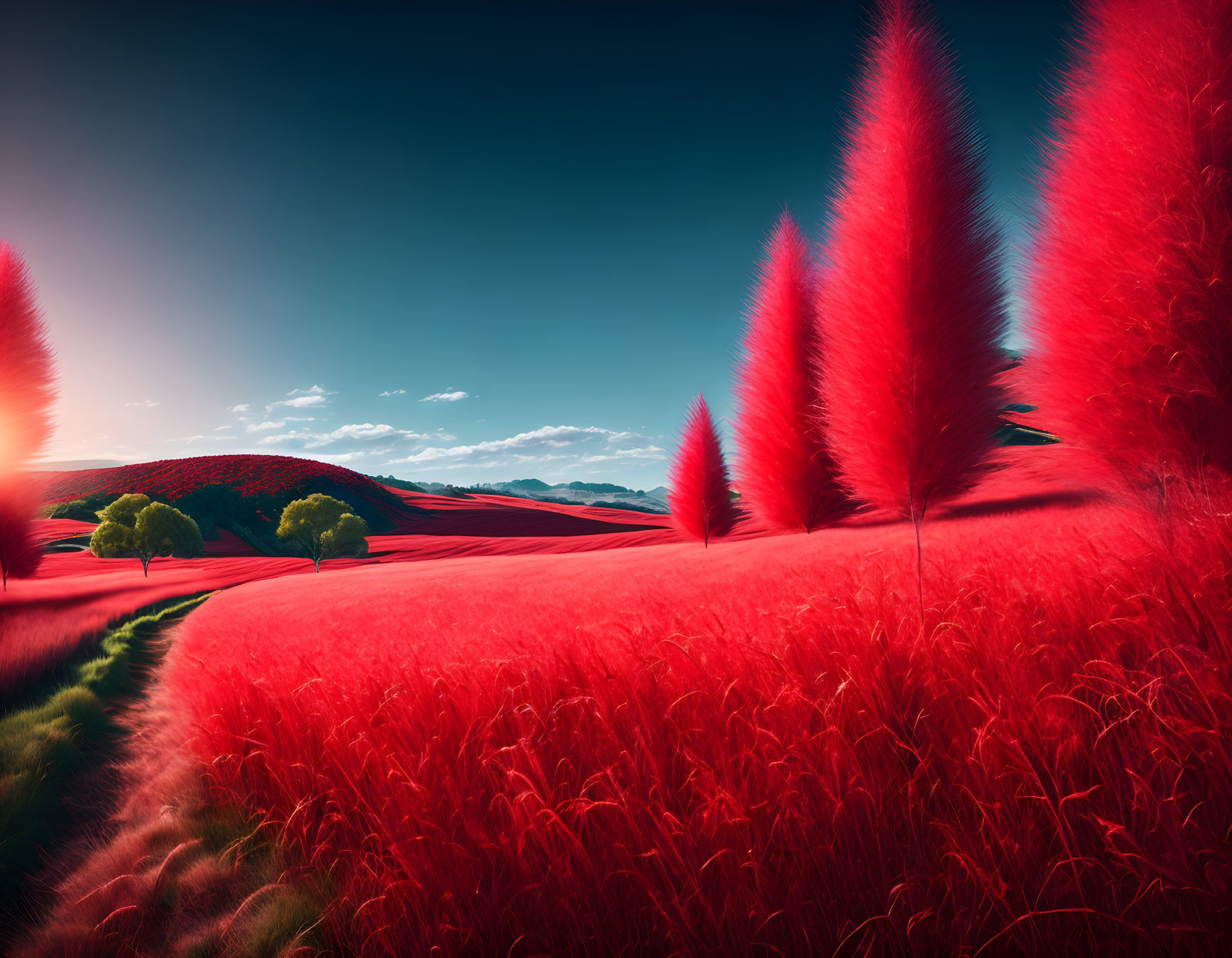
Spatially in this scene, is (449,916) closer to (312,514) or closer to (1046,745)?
(1046,745)

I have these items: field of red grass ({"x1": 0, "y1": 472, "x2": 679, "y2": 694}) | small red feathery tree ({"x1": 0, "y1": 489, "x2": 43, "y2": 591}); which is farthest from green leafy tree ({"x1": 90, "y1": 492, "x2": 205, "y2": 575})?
small red feathery tree ({"x1": 0, "y1": 489, "x2": 43, "y2": 591})

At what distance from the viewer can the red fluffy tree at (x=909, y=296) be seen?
14.4 feet

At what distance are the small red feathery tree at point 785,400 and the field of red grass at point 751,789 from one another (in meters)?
11.4

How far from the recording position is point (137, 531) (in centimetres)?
2984

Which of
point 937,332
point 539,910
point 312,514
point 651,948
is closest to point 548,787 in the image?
point 539,910

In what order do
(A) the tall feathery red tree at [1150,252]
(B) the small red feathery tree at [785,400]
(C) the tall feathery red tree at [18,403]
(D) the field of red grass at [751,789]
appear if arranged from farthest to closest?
(B) the small red feathery tree at [785,400] < (C) the tall feathery red tree at [18,403] < (A) the tall feathery red tree at [1150,252] < (D) the field of red grass at [751,789]

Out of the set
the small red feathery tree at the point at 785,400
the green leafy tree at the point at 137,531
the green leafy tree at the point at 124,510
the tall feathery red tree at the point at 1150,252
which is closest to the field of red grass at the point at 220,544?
the green leafy tree at the point at 137,531

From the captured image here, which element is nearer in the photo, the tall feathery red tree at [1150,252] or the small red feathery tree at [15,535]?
the tall feathery red tree at [1150,252]

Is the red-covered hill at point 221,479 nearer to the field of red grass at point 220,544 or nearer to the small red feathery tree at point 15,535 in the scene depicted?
the field of red grass at point 220,544

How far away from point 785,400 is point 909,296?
9.45 m

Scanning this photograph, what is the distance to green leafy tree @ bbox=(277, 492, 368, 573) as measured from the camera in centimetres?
3728

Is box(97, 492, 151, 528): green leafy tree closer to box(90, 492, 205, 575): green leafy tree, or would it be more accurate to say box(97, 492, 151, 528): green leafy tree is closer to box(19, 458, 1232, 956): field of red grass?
box(90, 492, 205, 575): green leafy tree

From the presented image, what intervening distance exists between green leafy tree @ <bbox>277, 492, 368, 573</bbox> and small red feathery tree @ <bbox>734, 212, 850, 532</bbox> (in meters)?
35.8

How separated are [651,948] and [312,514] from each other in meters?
44.4
